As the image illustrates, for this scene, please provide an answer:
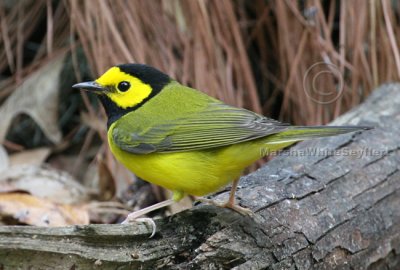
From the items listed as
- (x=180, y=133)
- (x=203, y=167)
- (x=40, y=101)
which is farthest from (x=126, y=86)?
(x=40, y=101)

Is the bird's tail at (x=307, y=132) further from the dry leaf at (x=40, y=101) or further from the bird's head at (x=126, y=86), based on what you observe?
the dry leaf at (x=40, y=101)

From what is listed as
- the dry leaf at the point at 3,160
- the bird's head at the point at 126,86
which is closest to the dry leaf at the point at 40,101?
the dry leaf at the point at 3,160

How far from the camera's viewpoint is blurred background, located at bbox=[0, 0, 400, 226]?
427cm

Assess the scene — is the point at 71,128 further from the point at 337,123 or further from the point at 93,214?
the point at 337,123

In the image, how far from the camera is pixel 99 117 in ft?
15.6

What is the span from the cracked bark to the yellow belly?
111mm

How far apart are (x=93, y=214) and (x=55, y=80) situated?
141 cm

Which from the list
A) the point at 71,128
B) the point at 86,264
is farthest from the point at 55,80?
the point at 86,264

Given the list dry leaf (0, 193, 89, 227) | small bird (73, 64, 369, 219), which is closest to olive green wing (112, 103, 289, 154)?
small bird (73, 64, 369, 219)

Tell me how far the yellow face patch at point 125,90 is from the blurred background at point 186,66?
77cm

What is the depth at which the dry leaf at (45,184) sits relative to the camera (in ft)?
12.8

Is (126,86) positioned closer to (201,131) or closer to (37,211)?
(201,131)

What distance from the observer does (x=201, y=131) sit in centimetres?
287

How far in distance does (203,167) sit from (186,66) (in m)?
1.68
